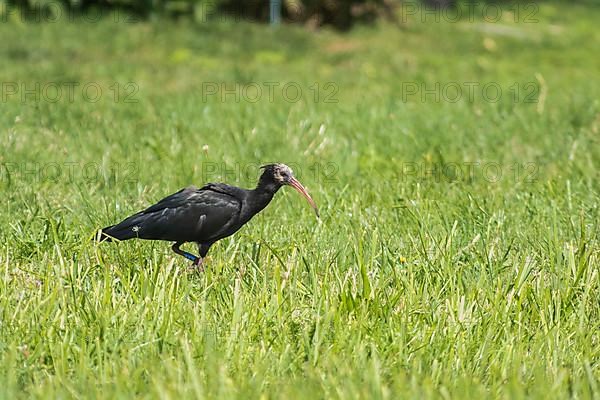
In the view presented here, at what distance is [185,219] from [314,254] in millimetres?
595

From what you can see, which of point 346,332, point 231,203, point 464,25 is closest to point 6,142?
point 231,203

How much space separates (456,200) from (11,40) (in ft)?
27.8

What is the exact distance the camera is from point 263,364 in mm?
3105

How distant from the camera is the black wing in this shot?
4.31m
